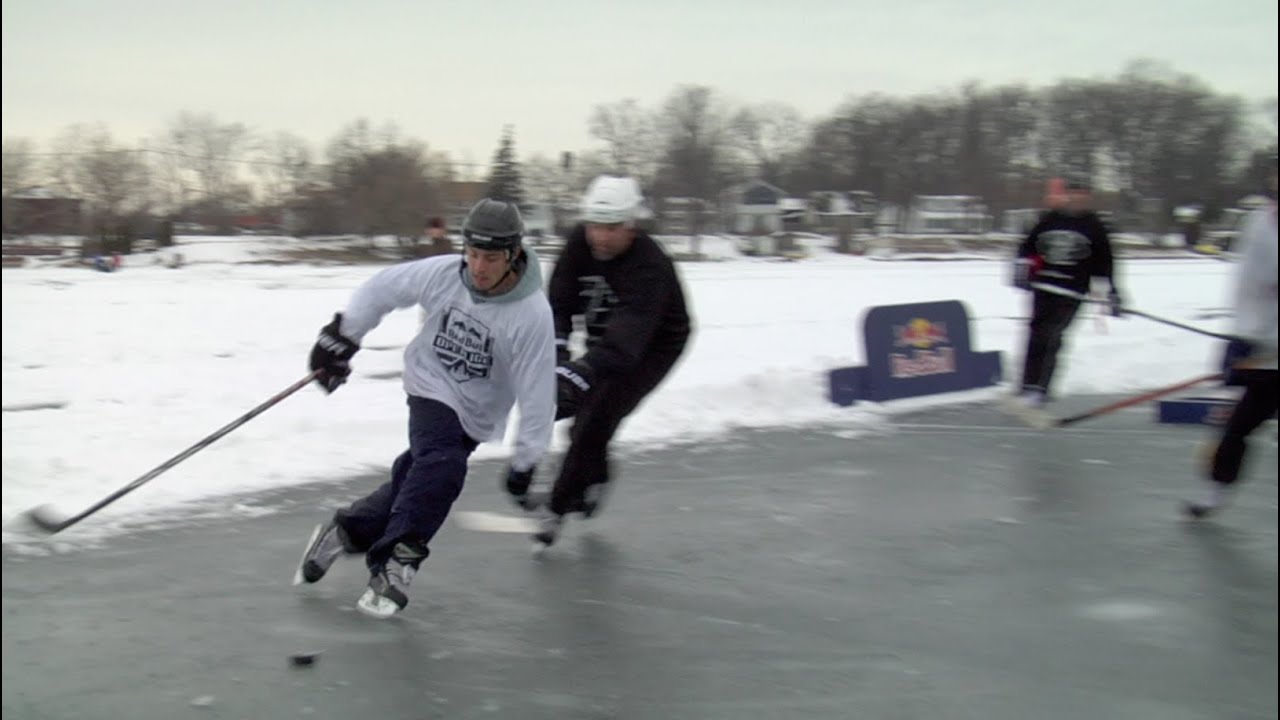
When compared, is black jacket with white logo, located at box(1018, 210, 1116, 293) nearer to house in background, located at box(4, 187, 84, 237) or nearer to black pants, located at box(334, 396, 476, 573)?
black pants, located at box(334, 396, 476, 573)

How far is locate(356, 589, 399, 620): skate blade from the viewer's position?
439cm

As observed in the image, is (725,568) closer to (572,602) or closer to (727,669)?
(572,602)

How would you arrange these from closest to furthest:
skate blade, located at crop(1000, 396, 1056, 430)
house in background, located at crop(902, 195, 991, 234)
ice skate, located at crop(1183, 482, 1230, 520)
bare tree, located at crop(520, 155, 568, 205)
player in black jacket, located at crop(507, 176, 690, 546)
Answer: player in black jacket, located at crop(507, 176, 690, 546) → ice skate, located at crop(1183, 482, 1230, 520) → skate blade, located at crop(1000, 396, 1056, 430) → bare tree, located at crop(520, 155, 568, 205) → house in background, located at crop(902, 195, 991, 234)

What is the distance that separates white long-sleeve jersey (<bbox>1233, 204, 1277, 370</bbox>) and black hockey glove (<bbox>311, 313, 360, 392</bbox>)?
4.07 m

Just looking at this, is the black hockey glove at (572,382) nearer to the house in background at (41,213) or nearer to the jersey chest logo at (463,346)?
the jersey chest logo at (463,346)

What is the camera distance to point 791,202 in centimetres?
7281

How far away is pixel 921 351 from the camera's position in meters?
10.0

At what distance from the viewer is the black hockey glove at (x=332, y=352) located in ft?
14.6

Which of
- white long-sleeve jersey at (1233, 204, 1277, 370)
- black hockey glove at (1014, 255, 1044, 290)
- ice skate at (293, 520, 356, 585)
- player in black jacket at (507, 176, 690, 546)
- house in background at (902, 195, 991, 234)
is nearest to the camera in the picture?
ice skate at (293, 520, 356, 585)

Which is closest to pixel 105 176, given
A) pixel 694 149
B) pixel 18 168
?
pixel 18 168

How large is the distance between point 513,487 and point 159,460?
3.46 metres

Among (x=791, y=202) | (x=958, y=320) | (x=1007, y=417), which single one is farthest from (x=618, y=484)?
(x=791, y=202)

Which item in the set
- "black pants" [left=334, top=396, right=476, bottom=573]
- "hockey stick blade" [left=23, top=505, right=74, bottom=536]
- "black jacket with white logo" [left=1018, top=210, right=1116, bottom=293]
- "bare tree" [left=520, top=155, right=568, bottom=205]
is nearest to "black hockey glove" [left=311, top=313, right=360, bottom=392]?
"black pants" [left=334, top=396, right=476, bottom=573]

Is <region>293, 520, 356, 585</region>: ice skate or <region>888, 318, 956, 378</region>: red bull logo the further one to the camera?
<region>888, 318, 956, 378</region>: red bull logo
